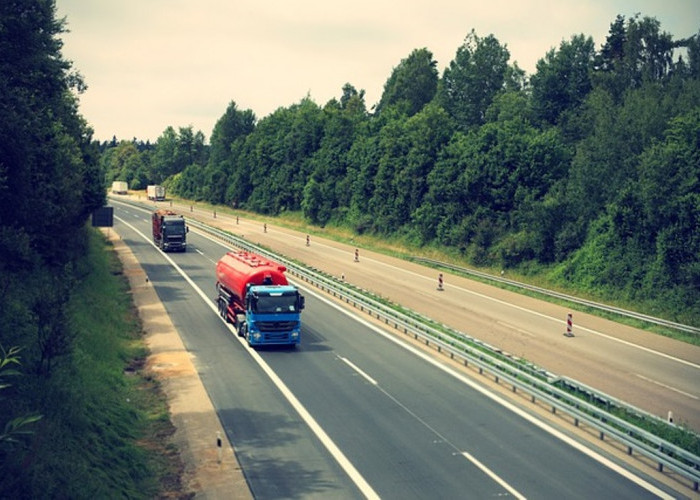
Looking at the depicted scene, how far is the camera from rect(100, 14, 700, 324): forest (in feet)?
139

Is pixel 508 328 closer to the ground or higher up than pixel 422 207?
closer to the ground

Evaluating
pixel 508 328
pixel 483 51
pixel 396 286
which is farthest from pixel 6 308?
pixel 483 51

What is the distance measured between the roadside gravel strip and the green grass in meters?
0.43

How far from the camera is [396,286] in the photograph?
47.8 m

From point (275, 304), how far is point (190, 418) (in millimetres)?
8499

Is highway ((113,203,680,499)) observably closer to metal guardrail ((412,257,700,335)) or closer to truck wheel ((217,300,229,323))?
truck wheel ((217,300,229,323))

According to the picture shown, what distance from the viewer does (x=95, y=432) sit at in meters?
17.9

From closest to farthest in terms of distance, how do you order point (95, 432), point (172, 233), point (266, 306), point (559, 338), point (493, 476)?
1. point (493, 476)
2. point (95, 432)
3. point (266, 306)
4. point (559, 338)
5. point (172, 233)

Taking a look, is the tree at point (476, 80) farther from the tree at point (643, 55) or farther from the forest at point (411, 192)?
the tree at point (643, 55)

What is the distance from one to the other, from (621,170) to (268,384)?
34569 millimetres

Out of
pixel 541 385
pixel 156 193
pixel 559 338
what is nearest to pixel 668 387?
pixel 541 385

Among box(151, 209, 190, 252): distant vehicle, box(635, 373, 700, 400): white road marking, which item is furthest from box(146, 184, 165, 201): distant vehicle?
box(635, 373, 700, 400): white road marking

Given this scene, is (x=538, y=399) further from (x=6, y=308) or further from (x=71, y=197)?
(x=71, y=197)

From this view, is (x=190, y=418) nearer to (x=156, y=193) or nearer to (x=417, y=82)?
(x=417, y=82)
